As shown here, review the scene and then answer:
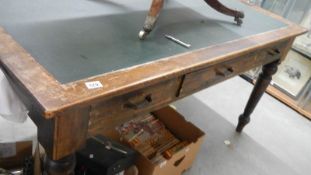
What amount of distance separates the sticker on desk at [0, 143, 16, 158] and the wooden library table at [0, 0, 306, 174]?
48 centimetres

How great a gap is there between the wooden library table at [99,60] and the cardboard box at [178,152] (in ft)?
1.25

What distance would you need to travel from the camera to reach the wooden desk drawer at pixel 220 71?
100cm

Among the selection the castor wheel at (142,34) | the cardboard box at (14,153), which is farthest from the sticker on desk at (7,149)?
the castor wheel at (142,34)

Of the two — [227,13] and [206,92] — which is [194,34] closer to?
[227,13]

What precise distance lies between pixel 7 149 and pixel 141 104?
648mm

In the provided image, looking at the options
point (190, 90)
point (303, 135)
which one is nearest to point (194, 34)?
point (190, 90)

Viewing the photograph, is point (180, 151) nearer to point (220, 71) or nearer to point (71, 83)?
point (220, 71)

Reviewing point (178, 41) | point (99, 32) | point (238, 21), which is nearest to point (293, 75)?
point (238, 21)

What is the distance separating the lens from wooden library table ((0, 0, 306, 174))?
684mm

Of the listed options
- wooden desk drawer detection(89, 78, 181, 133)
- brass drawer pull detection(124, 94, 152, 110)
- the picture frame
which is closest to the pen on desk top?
wooden desk drawer detection(89, 78, 181, 133)

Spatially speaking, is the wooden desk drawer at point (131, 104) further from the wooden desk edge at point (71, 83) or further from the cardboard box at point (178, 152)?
the cardboard box at point (178, 152)

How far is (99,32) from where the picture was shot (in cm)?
94

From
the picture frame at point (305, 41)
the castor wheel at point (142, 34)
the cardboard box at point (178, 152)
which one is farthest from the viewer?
the picture frame at point (305, 41)

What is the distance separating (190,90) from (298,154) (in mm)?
1214
